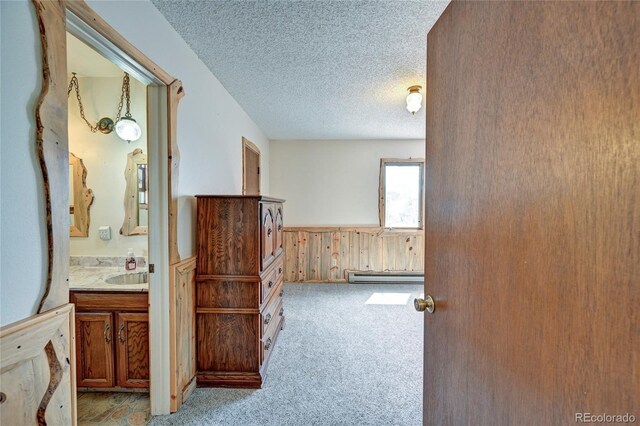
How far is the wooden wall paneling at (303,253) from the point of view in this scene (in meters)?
4.85

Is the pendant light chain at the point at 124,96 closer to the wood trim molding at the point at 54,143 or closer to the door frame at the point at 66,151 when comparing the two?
the door frame at the point at 66,151

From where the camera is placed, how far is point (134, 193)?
2443 millimetres

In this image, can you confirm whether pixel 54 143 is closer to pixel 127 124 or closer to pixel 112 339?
pixel 112 339

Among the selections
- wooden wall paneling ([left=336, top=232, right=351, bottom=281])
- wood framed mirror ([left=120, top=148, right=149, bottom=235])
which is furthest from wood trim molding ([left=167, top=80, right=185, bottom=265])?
wooden wall paneling ([left=336, top=232, right=351, bottom=281])

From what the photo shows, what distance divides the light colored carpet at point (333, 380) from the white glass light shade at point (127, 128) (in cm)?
201

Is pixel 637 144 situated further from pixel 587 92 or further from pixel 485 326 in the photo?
pixel 485 326

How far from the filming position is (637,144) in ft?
1.28

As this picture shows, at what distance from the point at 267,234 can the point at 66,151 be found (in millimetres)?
1398

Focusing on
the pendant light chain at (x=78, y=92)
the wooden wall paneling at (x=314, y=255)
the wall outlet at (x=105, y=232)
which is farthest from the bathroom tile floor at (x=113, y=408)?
the wooden wall paneling at (x=314, y=255)

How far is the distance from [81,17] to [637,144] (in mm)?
1655

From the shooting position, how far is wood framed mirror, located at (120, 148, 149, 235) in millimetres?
2426

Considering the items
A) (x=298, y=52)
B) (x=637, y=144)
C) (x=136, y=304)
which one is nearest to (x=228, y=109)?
(x=298, y=52)

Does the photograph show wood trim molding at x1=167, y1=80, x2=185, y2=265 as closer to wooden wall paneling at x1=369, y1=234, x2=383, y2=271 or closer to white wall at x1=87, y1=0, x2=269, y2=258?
white wall at x1=87, y1=0, x2=269, y2=258

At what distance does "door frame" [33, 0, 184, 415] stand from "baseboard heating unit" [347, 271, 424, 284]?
339 centimetres
